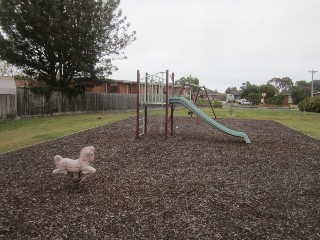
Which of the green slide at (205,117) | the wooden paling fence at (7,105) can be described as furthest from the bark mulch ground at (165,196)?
the wooden paling fence at (7,105)

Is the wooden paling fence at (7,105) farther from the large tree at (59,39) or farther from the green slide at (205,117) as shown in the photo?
the green slide at (205,117)

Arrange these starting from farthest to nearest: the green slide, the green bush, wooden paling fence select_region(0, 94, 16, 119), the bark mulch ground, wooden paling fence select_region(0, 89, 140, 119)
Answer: the green bush → wooden paling fence select_region(0, 89, 140, 119) → wooden paling fence select_region(0, 94, 16, 119) → the green slide → the bark mulch ground

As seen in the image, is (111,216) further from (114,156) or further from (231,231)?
(114,156)

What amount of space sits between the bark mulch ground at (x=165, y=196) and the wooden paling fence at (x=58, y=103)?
12.2m

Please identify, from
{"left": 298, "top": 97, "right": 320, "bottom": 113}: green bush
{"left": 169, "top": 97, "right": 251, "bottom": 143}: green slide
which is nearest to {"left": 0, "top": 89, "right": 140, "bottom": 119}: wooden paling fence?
{"left": 169, "top": 97, "right": 251, "bottom": 143}: green slide

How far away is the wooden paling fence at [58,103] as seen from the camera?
68.9 feet

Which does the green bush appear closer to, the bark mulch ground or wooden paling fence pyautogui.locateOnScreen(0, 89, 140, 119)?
wooden paling fence pyautogui.locateOnScreen(0, 89, 140, 119)

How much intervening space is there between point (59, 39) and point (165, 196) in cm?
2158

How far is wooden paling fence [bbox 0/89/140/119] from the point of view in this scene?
2100 centimetres

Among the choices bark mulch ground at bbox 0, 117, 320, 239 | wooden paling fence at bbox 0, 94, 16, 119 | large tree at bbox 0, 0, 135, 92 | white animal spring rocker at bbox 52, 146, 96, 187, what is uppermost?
large tree at bbox 0, 0, 135, 92

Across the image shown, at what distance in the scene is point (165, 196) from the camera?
5.98 meters

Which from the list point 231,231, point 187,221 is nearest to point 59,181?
point 187,221

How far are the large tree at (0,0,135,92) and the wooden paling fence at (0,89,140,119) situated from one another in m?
1.26

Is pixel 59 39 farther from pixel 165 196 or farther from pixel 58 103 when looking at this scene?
pixel 165 196
